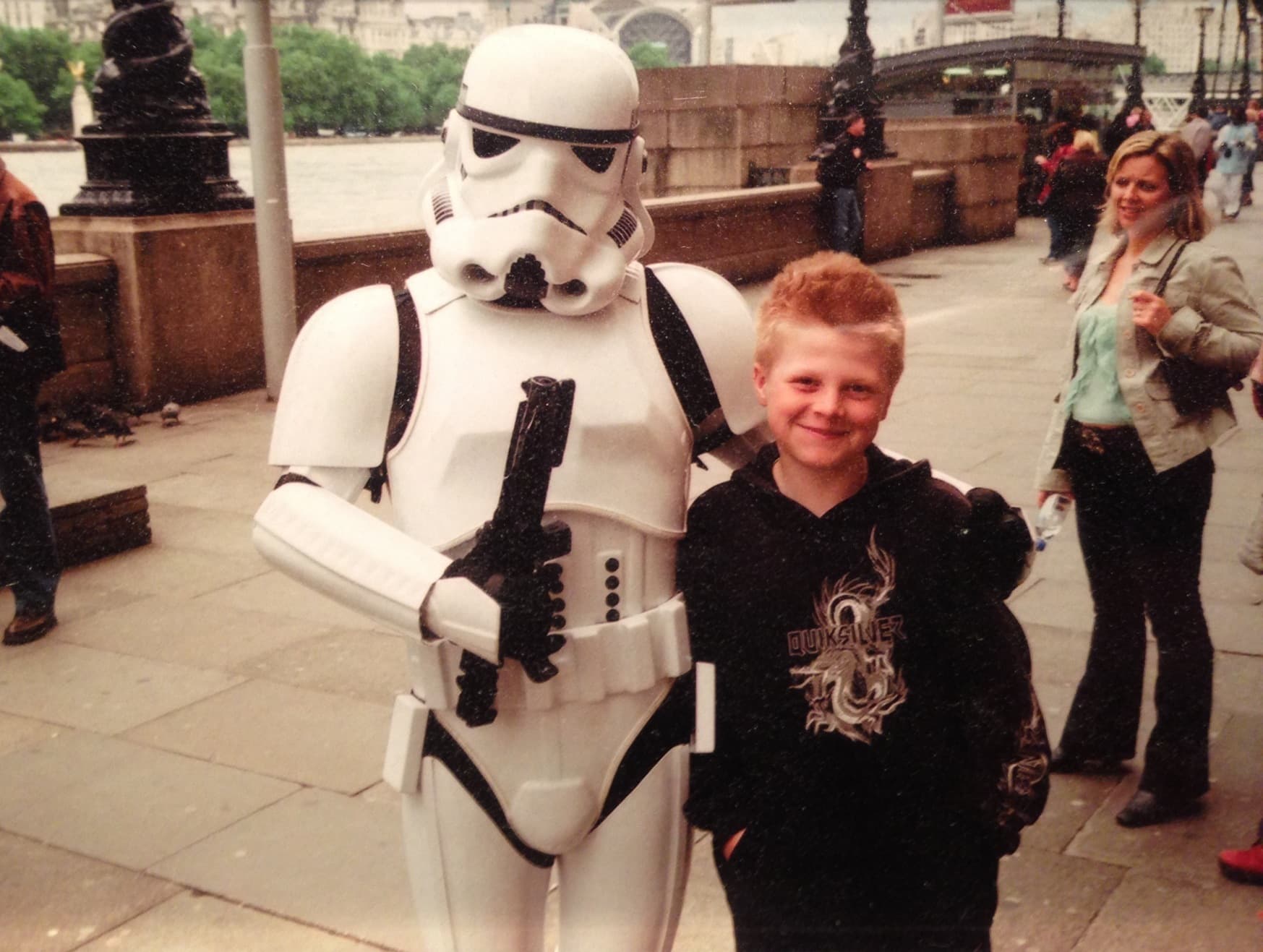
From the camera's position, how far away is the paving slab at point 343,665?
434cm

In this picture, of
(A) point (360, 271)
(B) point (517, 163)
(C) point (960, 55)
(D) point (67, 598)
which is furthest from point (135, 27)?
(C) point (960, 55)

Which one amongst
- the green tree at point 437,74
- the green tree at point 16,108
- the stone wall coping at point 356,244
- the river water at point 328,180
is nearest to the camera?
the green tree at point 437,74

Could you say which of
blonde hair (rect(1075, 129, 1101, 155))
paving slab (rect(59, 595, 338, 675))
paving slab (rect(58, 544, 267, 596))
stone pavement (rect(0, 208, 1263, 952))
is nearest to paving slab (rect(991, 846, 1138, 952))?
stone pavement (rect(0, 208, 1263, 952))

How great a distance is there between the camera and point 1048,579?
5227 millimetres

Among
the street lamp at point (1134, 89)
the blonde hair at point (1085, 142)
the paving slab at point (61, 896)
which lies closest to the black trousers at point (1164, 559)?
the paving slab at point (61, 896)

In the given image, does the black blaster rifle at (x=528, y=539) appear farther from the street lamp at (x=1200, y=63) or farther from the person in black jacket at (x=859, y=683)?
the street lamp at (x=1200, y=63)

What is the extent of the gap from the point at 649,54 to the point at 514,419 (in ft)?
4.43

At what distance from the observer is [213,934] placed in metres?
3.00

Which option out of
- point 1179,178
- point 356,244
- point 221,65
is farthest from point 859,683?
point 221,65

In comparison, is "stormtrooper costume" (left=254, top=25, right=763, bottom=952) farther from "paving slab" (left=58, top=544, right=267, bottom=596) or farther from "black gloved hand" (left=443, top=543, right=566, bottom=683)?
"paving slab" (left=58, top=544, right=267, bottom=596)

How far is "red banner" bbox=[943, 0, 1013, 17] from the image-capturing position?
69.3ft

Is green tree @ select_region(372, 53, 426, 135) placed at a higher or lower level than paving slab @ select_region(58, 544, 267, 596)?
higher

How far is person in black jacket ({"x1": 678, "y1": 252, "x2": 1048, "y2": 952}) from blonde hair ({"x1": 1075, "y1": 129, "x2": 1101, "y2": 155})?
11.7m

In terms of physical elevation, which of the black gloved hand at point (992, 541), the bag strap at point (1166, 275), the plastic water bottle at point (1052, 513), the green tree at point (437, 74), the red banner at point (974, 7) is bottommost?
the plastic water bottle at point (1052, 513)
